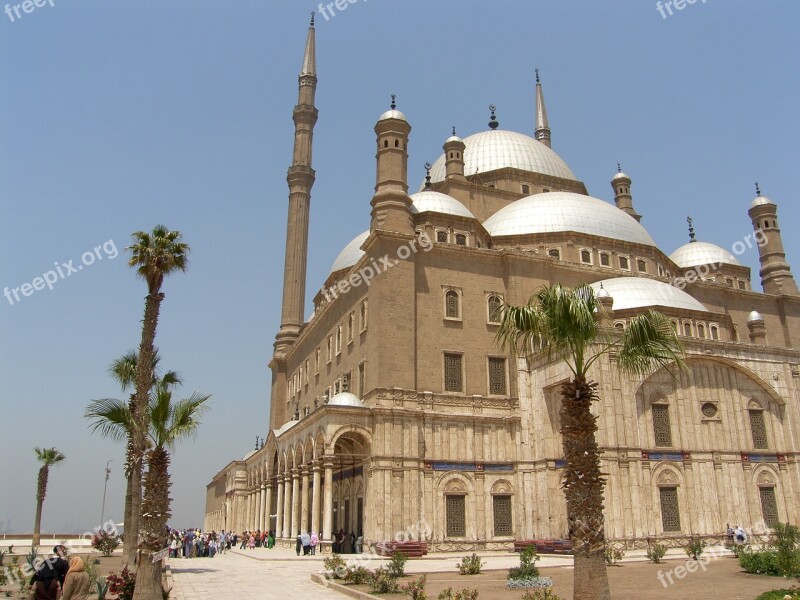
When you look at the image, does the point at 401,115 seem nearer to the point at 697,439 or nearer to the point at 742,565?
the point at 697,439

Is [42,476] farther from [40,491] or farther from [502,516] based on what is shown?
[502,516]

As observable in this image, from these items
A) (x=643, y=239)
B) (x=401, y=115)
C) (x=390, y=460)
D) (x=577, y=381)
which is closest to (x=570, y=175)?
(x=643, y=239)

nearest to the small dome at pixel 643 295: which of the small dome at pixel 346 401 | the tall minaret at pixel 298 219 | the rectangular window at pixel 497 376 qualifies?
the rectangular window at pixel 497 376

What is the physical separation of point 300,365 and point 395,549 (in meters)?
19.8

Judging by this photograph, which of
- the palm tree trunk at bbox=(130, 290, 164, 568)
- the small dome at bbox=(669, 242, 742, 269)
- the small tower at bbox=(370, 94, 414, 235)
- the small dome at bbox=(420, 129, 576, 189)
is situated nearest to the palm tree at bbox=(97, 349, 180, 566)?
the palm tree trunk at bbox=(130, 290, 164, 568)

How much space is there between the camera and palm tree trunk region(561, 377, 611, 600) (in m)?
11.2

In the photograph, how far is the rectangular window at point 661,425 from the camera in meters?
25.9

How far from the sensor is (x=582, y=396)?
12242mm

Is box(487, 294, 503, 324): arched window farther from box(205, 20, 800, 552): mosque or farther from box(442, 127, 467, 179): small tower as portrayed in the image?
box(442, 127, 467, 179): small tower

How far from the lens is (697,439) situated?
2630cm

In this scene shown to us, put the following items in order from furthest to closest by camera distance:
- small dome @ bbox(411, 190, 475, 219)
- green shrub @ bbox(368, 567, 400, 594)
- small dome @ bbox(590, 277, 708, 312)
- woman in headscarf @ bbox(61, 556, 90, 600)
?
1. small dome @ bbox(411, 190, 475, 219)
2. small dome @ bbox(590, 277, 708, 312)
3. green shrub @ bbox(368, 567, 400, 594)
4. woman in headscarf @ bbox(61, 556, 90, 600)

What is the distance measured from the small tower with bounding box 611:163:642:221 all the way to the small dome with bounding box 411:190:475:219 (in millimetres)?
15435

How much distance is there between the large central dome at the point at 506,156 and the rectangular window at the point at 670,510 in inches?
921

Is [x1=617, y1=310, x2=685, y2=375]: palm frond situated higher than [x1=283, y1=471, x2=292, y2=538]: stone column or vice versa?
[x1=617, y1=310, x2=685, y2=375]: palm frond
